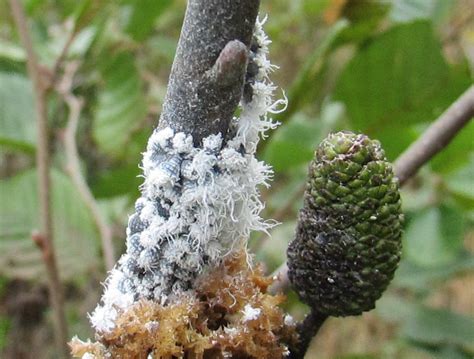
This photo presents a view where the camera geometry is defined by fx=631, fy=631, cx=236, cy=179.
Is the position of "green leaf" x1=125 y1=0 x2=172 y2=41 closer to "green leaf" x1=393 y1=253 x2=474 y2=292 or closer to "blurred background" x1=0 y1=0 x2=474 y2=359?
"blurred background" x1=0 y1=0 x2=474 y2=359

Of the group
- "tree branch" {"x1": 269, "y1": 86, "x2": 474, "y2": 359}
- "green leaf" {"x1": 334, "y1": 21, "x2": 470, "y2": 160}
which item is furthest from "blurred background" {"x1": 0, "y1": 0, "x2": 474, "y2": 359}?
"tree branch" {"x1": 269, "y1": 86, "x2": 474, "y2": 359}

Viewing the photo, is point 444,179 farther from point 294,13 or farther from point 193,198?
point 193,198

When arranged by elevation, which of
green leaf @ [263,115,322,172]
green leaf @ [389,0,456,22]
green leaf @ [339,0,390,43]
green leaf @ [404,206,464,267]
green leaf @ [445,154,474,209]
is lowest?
green leaf @ [404,206,464,267]

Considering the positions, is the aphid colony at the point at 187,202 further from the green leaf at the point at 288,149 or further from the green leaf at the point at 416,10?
the green leaf at the point at 416,10

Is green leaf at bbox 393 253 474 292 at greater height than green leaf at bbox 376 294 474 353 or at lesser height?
greater

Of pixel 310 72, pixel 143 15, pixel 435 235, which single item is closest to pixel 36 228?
pixel 143 15

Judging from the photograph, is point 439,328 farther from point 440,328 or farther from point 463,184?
point 463,184

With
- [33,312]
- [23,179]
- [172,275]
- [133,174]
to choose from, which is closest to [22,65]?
[23,179]

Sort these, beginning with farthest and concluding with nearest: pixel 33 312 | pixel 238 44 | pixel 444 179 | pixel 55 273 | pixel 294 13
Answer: pixel 33 312 → pixel 294 13 → pixel 444 179 → pixel 55 273 → pixel 238 44
